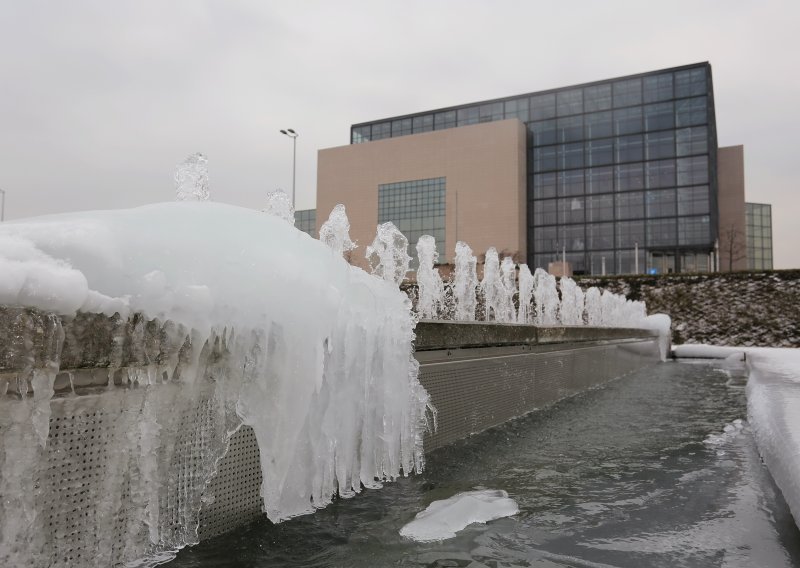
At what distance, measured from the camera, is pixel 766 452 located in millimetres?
3500

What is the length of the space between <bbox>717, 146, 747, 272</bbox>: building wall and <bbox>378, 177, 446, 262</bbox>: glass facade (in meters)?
22.1

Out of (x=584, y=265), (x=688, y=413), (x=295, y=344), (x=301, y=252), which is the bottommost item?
(x=688, y=413)

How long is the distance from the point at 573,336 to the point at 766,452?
3875mm

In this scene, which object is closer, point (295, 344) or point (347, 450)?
point (295, 344)

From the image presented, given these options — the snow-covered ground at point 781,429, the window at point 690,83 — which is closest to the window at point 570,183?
the window at point 690,83

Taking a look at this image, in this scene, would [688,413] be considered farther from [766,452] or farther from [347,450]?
[347,450]

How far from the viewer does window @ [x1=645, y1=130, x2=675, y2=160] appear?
41812 millimetres

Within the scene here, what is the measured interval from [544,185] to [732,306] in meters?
27.7

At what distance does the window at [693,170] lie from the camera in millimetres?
40531

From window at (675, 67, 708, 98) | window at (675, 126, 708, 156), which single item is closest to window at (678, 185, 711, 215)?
window at (675, 126, 708, 156)

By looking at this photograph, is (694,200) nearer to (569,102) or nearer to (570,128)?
(570,128)

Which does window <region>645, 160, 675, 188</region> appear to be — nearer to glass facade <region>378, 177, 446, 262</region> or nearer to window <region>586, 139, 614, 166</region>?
window <region>586, 139, 614, 166</region>

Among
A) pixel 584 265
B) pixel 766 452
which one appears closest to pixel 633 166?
pixel 584 265

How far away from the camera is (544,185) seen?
4684 cm
